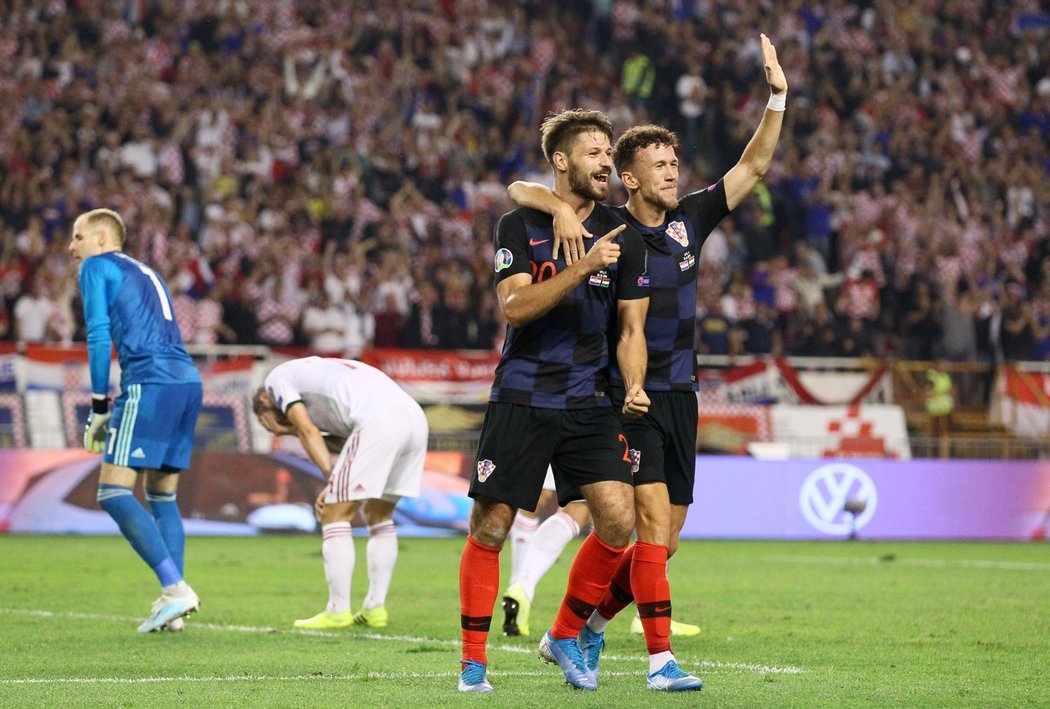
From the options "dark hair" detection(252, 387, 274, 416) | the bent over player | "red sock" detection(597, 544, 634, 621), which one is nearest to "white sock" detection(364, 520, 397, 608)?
"dark hair" detection(252, 387, 274, 416)

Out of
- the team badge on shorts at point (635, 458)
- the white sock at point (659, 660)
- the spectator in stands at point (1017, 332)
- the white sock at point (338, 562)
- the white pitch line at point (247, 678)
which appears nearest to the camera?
the white sock at point (659, 660)

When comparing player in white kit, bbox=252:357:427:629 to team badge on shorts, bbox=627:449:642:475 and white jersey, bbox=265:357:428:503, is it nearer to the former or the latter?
white jersey, bbox=265:357:428:503

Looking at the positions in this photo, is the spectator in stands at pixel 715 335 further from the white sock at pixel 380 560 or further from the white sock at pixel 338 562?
the white sock at pixel 338 562

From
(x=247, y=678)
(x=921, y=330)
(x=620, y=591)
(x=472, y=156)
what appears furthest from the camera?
(x=472, y=156)

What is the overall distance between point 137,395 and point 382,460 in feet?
4.94

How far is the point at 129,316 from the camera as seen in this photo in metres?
9.74

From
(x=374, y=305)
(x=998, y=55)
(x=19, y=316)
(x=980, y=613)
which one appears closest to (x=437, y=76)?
(x=374, y=305)

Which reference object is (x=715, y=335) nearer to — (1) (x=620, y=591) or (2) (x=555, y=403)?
(1) (x=620, y=591)

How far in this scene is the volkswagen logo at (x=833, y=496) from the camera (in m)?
19.2

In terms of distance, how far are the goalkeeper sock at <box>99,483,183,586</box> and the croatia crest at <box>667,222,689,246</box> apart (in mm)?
3584

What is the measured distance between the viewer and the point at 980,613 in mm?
10758

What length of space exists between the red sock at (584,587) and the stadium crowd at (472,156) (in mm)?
13150

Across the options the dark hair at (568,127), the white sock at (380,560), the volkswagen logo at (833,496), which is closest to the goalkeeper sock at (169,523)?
the white sock at (380,560)

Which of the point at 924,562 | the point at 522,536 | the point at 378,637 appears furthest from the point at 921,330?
the point at 378,637
